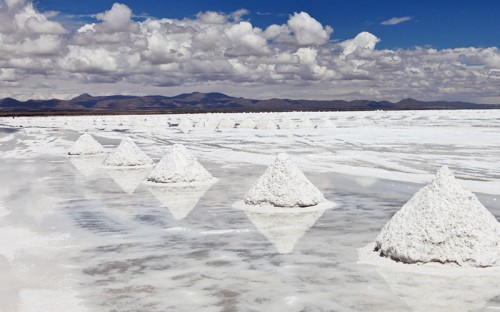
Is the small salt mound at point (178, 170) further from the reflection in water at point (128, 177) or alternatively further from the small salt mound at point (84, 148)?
the small salt mound at point (84, 148)

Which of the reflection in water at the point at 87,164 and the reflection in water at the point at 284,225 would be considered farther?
the reflection in water at the point at 87,164

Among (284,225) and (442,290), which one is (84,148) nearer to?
(284,225)

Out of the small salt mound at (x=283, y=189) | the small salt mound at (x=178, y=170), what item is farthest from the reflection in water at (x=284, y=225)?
the small salt mound at (x=178, y=170)

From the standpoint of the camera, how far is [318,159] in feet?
90.5

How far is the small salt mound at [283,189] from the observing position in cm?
1436

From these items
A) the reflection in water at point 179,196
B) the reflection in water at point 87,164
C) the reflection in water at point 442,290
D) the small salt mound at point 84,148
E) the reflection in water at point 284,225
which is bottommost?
the reflection in water at point 87,164

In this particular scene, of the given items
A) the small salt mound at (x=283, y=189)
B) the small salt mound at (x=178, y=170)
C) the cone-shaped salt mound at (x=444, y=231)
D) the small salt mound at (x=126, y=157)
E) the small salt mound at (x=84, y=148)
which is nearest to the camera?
the cone-shaped salt mound at (x=444, y=231)

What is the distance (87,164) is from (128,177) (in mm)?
A: 5856

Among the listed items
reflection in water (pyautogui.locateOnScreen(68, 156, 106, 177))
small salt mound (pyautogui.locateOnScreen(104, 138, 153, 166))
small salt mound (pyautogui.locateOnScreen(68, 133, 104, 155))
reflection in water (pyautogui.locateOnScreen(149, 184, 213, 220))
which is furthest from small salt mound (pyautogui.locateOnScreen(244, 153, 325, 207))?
small salt mound (pyautogui.locateOnScreen(68, 133, 104, 155))

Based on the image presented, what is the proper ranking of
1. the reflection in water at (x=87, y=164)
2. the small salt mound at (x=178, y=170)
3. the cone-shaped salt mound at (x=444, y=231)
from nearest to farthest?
1. the cone-shaped salt mound at (x=444, y=231)
2. the small salt mound at (x=178, y=170)
3. the reflection in water at (x=87, y=164)

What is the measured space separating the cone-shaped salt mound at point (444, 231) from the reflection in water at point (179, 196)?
5.89 m

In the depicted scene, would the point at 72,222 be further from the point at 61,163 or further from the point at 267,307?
the point at 61,163

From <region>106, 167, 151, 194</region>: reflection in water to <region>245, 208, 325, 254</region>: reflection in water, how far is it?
5923mm

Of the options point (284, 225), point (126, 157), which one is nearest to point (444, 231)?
point (284, 225)
